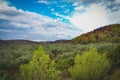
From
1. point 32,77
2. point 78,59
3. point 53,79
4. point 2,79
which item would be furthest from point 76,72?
point 2,79

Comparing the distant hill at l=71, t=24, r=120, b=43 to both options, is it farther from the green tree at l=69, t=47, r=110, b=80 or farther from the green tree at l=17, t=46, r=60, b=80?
the green tree at l=17, t=46, r=60, b=80

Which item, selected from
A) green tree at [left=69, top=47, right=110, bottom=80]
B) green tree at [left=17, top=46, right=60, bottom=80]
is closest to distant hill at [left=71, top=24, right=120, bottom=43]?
green tree at [left=69, top=47, right=110, bottom=80]

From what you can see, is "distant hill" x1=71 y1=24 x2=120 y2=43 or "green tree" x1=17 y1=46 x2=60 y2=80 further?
"distant hill" x1=71 y1=24 x2=120 y2=43

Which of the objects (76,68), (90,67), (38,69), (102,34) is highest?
(102,34)

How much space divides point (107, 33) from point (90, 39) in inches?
371

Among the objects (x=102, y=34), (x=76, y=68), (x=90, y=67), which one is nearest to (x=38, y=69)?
(x=76, y=68)

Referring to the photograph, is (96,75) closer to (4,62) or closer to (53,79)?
(53,79)

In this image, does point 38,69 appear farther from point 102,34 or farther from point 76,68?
point 102,34

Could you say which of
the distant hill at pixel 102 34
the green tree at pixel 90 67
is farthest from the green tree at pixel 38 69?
the distant hill at pixel 102 34

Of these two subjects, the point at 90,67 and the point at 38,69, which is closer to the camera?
the point at 38,69

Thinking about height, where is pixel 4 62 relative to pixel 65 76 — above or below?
above

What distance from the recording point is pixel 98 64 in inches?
1261

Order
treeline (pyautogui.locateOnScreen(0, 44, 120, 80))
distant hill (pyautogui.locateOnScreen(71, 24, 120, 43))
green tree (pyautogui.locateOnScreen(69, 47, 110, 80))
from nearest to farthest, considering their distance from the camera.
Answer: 1. treeline (pyautogui.locateOnScreen(0, 44, 120, 80))
2. green tree (pyautogui.locateOnScreen(69, 47, 110, 80))
3. distant hill (pyautogui.locateOnScreen(71, 24, 120, 43))

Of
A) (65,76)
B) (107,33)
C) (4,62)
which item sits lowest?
(65,76)
